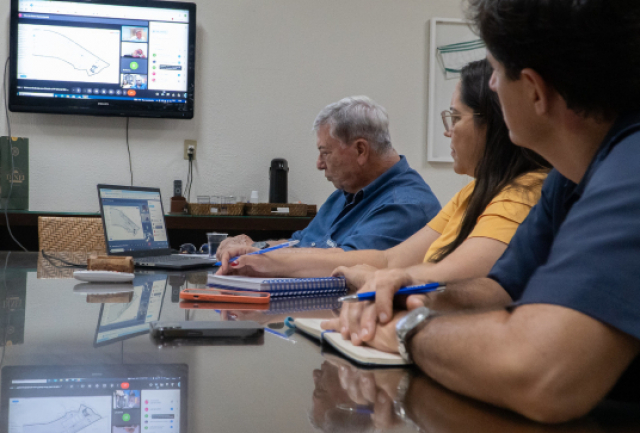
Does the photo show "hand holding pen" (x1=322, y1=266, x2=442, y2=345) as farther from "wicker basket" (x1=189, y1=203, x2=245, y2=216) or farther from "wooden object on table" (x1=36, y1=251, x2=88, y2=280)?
"wicker basket" (x1=189, y1=203, x2=245, y2=216)

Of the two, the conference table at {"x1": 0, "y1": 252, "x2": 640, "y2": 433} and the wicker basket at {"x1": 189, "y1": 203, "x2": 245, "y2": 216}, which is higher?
the wicker basket at {"x1": 189, "y1": 203, "x2": 245, "y2": 216}

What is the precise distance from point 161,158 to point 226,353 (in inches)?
107

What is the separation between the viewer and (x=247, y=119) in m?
3.34

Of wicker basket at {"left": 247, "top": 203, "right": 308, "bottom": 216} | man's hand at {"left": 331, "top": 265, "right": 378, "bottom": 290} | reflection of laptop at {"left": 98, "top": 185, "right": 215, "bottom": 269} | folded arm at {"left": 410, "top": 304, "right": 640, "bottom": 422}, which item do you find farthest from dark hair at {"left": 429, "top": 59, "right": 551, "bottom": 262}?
wicker basket at {"left": 247, "top": 203, "right": 308, "bottom": 216}

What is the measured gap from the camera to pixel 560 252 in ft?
1.70

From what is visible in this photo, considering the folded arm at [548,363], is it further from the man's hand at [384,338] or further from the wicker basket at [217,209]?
the wicker basket at [217,209]

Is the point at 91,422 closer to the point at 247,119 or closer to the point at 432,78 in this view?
the point at 247,119

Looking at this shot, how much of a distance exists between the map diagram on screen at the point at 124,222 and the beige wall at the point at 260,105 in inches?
50.8

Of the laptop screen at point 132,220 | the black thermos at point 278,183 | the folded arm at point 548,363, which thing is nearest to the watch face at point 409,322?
the folded arm at point 548,363

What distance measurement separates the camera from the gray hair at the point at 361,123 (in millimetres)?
2174

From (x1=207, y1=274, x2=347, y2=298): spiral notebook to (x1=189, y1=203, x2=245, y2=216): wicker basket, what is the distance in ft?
5.52

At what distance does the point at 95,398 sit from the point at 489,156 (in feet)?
3.34

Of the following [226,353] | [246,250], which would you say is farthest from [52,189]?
[226,353]

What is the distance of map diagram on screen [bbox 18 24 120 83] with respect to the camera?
3.07 metres
